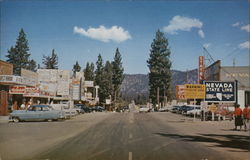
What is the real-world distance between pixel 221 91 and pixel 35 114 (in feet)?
65.4

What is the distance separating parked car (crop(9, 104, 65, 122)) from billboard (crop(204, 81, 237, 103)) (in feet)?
55.1

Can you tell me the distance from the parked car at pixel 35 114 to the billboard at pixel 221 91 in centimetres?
1681

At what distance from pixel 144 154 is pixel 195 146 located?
335 cm

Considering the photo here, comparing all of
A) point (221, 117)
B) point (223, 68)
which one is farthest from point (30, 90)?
point (223, 68)

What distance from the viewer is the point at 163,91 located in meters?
85.9

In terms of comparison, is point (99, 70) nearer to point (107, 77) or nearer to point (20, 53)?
point (107, 77)

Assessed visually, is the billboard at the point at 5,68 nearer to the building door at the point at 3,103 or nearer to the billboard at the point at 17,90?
the billboard at the point at 17,90

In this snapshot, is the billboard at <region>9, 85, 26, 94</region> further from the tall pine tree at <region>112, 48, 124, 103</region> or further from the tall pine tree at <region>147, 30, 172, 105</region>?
the tall pine tree at <region>112, 48, 124, 103</region>

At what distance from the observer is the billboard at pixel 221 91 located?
33.9 m

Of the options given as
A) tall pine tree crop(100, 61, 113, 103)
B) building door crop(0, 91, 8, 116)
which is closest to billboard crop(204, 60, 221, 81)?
tall pine tree crop(100, 61, 113, 103)

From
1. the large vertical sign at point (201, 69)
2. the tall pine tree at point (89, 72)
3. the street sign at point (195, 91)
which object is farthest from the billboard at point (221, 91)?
the tall pine tree at point (89, 72)

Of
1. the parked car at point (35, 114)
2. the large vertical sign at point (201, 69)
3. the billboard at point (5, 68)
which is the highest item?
the large vertical sign at point (201, 69)

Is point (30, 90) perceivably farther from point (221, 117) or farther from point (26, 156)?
point (26, 156)

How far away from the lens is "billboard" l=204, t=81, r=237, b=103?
33875 mm
